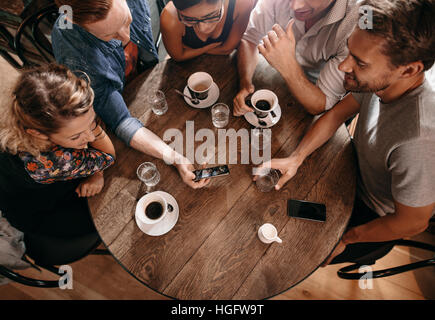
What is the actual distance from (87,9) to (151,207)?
0.99m

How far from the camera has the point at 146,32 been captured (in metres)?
1.91

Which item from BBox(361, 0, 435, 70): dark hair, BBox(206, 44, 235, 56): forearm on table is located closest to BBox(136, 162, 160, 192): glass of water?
BBox(206, 44, 235, 56): forearm on table

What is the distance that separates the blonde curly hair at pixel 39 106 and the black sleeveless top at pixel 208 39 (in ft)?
2.81

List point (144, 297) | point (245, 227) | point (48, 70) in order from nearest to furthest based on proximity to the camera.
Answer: point (48, 70), point (245, 227), point (144, 297)

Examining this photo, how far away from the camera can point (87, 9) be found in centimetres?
130

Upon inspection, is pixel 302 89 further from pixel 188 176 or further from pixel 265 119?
pixel 188 176

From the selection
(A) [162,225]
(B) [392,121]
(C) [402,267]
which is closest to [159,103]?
(A) [162,225]

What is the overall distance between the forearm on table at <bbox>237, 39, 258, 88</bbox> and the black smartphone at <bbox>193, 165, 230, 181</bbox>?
1.69 feet

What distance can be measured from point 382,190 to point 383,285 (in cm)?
113

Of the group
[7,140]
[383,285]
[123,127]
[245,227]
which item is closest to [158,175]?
[123,127]

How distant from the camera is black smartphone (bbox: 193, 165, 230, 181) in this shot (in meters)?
1.39

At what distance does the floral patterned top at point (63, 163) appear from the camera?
129 cm

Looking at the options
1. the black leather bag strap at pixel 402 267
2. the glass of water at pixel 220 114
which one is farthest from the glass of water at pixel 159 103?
the black leather bag strap at pixel 402 267
